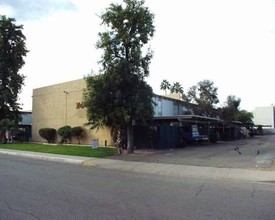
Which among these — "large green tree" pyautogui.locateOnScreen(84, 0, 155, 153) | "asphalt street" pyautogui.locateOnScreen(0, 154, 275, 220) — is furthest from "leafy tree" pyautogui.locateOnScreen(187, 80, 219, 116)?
"asphalt street" pyautogui.locateOnScreen(0, 154, 275, 220)

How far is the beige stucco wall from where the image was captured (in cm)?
3672

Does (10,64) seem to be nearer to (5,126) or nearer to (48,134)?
(5,126)

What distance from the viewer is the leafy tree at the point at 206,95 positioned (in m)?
55.8

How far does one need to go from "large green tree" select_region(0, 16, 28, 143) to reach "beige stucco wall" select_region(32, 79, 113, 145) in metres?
4.81

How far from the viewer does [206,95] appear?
2271 inches

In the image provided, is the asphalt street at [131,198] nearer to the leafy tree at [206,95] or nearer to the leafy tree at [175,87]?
the leafy tree at [206,95]

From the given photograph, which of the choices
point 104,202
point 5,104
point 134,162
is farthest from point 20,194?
point 5,104

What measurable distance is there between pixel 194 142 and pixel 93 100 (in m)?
15.7

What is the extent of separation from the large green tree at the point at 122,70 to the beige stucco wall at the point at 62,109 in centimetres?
920

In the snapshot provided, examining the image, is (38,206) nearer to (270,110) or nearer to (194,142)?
(194,142)

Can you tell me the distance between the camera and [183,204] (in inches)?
369

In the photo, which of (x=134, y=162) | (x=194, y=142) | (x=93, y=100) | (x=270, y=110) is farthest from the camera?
(x=270, y=110)

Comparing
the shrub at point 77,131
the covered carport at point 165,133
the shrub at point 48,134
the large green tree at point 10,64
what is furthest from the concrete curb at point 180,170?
the large green tree at point 10,64

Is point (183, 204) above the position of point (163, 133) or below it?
below
